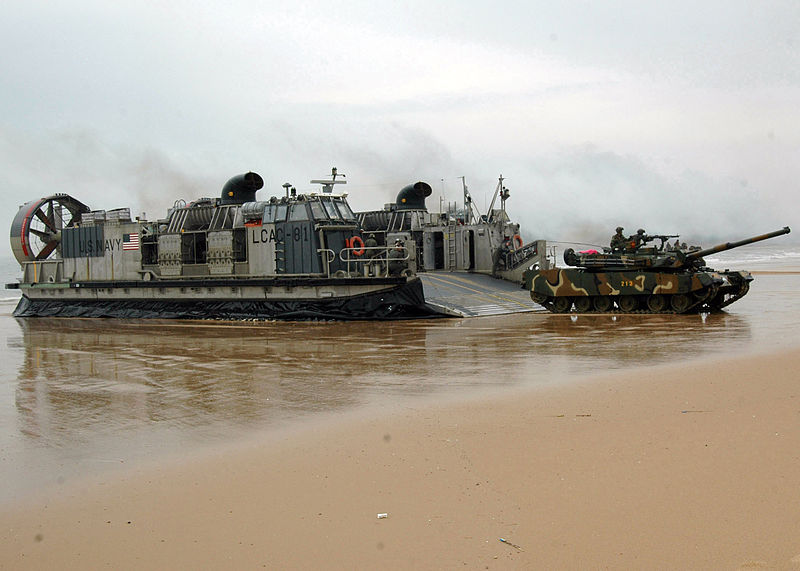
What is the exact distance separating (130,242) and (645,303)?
12.8m

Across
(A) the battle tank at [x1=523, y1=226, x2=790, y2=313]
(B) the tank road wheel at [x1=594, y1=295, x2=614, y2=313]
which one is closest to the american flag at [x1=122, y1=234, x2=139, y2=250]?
(A) the battle tank at [x1=523, y1=226, x2=790, y2=313]

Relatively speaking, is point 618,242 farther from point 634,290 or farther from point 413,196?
point 413,196

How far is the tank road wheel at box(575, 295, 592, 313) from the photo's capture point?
17578 millimetres

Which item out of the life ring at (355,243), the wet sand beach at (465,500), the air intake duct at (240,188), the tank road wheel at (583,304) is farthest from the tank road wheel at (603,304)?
the wet sand beach at (465,500)

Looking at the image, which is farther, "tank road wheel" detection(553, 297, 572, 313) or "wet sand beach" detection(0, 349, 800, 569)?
"tank road wheel" detection(553, 297, 572, 313)

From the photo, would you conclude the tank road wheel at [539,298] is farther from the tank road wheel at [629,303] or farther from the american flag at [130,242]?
the american flag at [130,242]

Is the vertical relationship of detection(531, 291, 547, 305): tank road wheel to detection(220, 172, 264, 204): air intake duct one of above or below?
below

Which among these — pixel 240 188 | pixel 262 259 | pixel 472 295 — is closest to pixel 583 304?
pixel 472 295

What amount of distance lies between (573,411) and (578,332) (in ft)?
22.9

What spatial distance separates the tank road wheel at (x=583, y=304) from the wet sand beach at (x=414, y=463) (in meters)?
7.29

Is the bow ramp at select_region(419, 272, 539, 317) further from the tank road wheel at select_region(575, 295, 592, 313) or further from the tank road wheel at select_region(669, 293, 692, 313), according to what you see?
the tank road wheel at select_region(669, 293, 692, 313)

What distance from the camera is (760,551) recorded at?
11.6 ft

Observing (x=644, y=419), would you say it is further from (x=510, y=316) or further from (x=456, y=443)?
(x=510, y=316)

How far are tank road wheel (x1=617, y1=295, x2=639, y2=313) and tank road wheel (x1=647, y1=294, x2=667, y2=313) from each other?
10.9 inches
